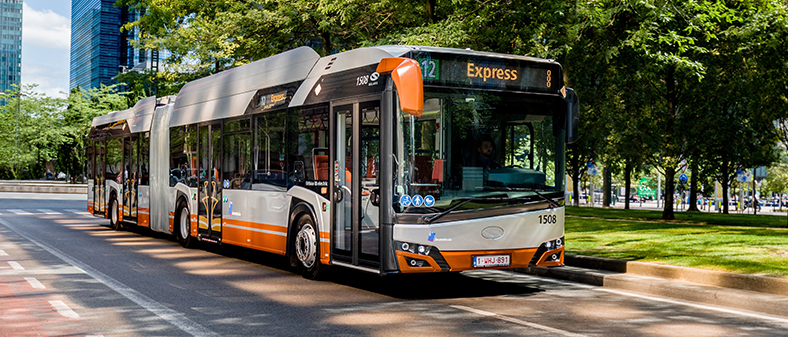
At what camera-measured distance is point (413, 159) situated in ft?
30.2

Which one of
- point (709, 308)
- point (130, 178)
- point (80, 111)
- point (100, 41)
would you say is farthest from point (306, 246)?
point (100, 41)

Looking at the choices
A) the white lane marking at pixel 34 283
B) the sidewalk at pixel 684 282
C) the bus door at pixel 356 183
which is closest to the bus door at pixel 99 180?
the white lane marking at pixel 34 283

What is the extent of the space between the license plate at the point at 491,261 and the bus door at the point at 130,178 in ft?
42.1

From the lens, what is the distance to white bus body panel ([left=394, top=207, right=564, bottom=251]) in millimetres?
9258

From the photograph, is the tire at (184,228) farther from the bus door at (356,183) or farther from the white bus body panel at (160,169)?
the bus door at (356,183)

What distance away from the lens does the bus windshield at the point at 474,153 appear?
9234 mm

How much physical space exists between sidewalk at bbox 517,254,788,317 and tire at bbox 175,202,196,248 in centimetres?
→ 732

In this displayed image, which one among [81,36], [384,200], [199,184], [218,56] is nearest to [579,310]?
[384,200]

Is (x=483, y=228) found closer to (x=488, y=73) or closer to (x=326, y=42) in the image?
(x=488, y=73)

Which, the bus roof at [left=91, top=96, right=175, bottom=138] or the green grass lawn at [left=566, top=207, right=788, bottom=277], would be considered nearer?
the green grass lawn at [left=566, top=207, right=788, bottom=277]

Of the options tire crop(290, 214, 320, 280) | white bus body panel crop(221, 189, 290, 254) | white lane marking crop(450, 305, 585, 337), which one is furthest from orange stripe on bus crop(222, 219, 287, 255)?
white lane marking crop(450, 305, 585, 337)

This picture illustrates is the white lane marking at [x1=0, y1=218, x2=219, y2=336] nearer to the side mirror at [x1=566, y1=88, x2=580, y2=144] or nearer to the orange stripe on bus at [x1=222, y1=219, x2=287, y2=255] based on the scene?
the orange stripe on bus at [x1=222, y1=219, x2=287, y2=255]

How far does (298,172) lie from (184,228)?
604cm

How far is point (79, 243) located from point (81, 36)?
139m
